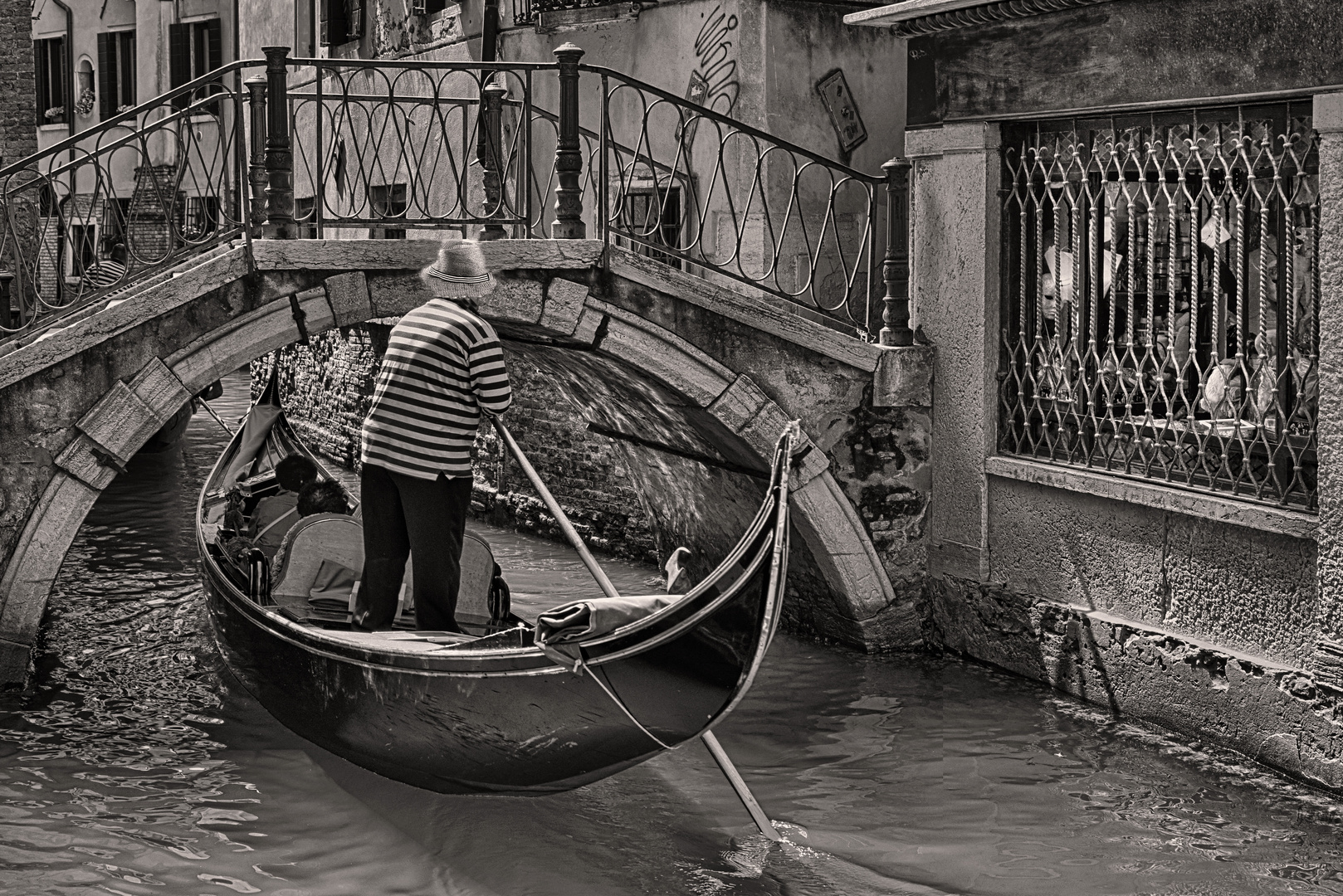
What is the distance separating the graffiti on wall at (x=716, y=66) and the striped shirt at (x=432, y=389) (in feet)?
11.3

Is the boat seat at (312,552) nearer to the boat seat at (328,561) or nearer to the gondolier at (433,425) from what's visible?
the boat seat at (328,561)

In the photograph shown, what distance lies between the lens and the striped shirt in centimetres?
497

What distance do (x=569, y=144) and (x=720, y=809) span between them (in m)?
2.50

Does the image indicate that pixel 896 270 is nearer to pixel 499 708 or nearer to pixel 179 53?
pixel 499 708

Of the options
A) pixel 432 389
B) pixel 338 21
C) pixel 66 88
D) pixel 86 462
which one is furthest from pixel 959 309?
pixel 66 88

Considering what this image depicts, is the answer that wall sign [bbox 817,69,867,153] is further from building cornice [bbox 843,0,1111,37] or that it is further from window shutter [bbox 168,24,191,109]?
window shutter [bbox 168,24,191,109]

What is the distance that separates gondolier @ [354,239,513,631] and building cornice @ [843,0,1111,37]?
6.89 feet

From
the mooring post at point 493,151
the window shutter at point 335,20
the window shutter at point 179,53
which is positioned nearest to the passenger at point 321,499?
the mooring post at point 493,151

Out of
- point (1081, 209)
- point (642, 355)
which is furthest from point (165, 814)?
point (1081, 209)

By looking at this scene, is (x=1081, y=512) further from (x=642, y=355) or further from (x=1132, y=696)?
(x=642, y=355)

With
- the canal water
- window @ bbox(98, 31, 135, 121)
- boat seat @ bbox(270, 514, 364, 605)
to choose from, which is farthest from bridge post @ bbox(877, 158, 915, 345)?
window @ bbox(98, 31, 135, 121)

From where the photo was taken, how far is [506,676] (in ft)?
14.7

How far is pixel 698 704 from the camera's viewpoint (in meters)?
4.29

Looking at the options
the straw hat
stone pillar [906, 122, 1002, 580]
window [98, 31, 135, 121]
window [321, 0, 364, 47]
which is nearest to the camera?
the straw hat
